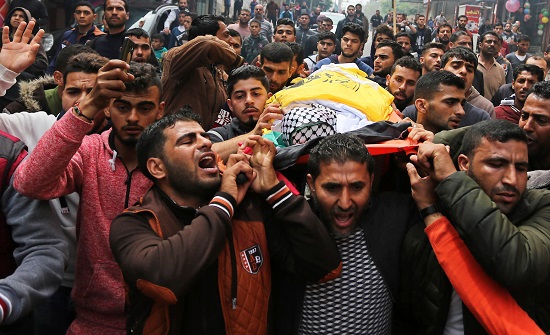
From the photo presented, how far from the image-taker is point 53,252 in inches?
85.7

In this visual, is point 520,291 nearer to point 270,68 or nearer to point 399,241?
point 399,241

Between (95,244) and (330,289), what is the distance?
3.64ft

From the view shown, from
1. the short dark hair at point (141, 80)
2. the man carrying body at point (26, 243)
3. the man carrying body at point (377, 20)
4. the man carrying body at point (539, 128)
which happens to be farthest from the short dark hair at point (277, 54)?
the man carrying body at point (377, 20)

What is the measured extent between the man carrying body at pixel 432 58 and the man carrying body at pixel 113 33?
11.6 feet

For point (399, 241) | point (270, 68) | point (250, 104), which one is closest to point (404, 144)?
point (399, 241)

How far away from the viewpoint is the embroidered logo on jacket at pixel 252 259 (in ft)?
7.34

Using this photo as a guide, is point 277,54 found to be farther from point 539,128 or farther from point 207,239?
point 207,239

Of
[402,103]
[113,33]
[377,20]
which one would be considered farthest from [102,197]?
[377,20]

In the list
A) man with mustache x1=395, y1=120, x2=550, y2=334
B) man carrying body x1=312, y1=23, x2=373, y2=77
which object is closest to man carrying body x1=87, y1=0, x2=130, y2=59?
man carrying body x1=312, y1=23, x2=373, y2=77

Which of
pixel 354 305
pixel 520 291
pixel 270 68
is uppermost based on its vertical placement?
pixel 270 68

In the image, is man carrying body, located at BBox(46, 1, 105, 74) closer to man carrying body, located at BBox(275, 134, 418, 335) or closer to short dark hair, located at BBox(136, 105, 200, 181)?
short dark hair, located at BBox(136, 105, 200, 181)

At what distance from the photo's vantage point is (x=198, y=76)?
412 cm

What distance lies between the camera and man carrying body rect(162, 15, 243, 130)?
3.82 m

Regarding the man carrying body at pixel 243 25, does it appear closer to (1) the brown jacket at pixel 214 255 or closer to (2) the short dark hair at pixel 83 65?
(2) the short dark hair at pixel 83 65
